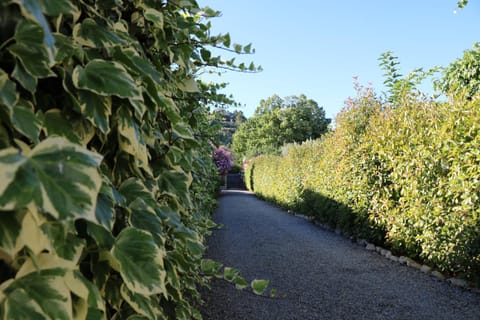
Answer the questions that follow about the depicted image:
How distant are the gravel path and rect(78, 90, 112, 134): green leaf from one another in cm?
290

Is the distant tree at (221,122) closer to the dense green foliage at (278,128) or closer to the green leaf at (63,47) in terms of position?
the green leaf at (63,47)

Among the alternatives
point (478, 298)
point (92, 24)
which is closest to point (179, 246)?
point (92, 24)

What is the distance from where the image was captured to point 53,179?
52 cm

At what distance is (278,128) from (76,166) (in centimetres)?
4116

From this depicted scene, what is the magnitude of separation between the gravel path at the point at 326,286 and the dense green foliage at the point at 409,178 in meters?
0.43

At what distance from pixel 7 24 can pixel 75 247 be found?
0.40 metres

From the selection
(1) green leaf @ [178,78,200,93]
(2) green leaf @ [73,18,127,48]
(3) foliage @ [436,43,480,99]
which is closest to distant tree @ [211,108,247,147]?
(1) green leaf @ [178,78,200,93]

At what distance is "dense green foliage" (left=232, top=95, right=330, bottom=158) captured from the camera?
133 ft

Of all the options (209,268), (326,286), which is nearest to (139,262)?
(209,268)

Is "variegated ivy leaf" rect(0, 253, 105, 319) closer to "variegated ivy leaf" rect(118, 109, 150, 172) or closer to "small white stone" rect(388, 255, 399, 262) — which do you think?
"variegated ivy leaf" rect(118, 109, 150, 172)

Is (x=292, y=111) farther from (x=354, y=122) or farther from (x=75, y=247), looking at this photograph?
(x=75, y=247)

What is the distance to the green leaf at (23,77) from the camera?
0.62 metres

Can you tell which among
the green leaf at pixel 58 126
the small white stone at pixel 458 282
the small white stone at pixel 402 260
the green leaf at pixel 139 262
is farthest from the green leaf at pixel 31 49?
the small white stone at pixel 402 260

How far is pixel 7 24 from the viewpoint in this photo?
0.61m
